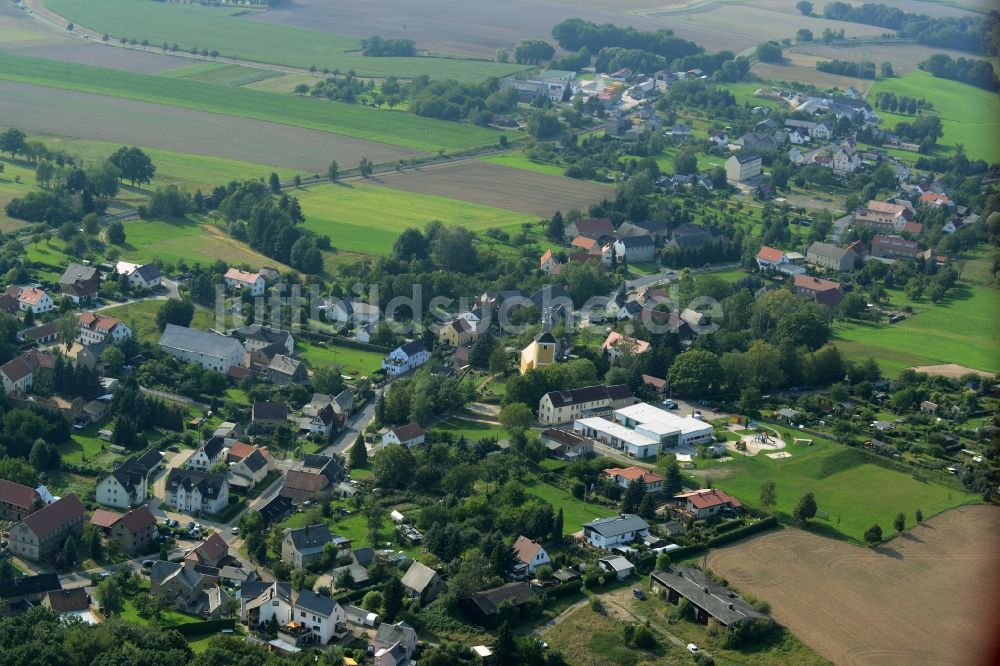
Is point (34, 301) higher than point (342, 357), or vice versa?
point (34, 301)

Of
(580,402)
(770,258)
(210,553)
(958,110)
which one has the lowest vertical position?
(210,553)

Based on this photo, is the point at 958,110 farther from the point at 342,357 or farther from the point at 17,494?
the point at 17,494

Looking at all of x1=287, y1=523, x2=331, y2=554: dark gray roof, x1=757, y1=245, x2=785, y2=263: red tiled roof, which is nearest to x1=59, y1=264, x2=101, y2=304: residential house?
x1=287, y1=523, x2=331, y2=554: dark gray roof

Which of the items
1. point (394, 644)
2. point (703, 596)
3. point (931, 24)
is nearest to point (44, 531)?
point (394, 644)

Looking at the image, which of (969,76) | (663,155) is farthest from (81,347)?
(969,76)

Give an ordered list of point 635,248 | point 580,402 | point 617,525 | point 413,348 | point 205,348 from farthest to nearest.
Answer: point 635,248 < point 413,348 < point 205,348 < point 580,402 < point 617,525

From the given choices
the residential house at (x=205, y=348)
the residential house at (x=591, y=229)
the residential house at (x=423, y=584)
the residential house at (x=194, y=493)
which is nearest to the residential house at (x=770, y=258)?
the residential house at (x=591, y=229)

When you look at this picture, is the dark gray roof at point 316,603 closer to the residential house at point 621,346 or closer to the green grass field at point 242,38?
the residential house at point 621,346
